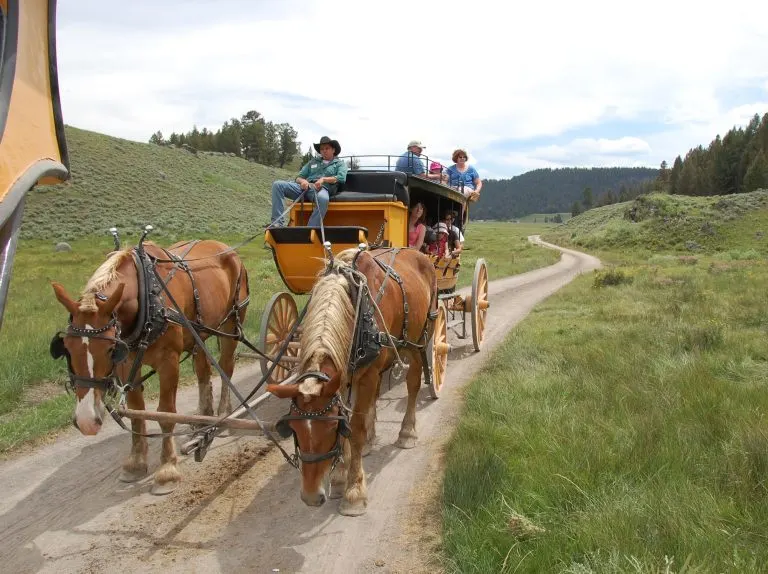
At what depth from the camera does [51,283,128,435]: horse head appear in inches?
158

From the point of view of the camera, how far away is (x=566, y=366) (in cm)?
811

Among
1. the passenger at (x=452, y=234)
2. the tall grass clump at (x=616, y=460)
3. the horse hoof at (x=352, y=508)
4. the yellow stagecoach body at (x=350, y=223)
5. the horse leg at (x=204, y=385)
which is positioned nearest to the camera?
the tall grass clump at (x=616, y=460)

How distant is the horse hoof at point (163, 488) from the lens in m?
4.91

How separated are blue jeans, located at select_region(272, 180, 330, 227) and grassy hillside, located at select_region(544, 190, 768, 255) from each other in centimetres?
3518

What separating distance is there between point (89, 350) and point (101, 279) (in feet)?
1.88

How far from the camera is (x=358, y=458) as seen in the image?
468cm

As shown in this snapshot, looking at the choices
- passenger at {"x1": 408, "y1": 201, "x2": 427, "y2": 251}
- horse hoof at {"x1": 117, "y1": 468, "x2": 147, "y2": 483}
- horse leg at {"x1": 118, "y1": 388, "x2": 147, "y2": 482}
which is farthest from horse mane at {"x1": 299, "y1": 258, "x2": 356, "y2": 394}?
passenger at {"x1": 408, "y1": 201, "x2": 427, "y2": 251}

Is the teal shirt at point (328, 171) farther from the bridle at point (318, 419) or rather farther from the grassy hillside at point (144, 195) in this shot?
the grassy hillside at point (144, 195)

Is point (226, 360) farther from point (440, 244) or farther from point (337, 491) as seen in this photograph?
point (440, 244)

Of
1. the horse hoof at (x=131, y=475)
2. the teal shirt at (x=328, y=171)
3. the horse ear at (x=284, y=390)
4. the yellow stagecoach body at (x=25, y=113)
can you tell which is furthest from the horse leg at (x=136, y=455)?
the teal shirt at (x=328, y=171)

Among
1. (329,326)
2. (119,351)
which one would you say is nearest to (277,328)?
(119,351)

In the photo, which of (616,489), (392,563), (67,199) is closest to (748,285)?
(616,489)

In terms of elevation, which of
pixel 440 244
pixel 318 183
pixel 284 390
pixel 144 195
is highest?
pixel 144 195

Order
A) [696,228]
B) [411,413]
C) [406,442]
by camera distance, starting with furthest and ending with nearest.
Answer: [696,228]
[411,413]
[406,442]
